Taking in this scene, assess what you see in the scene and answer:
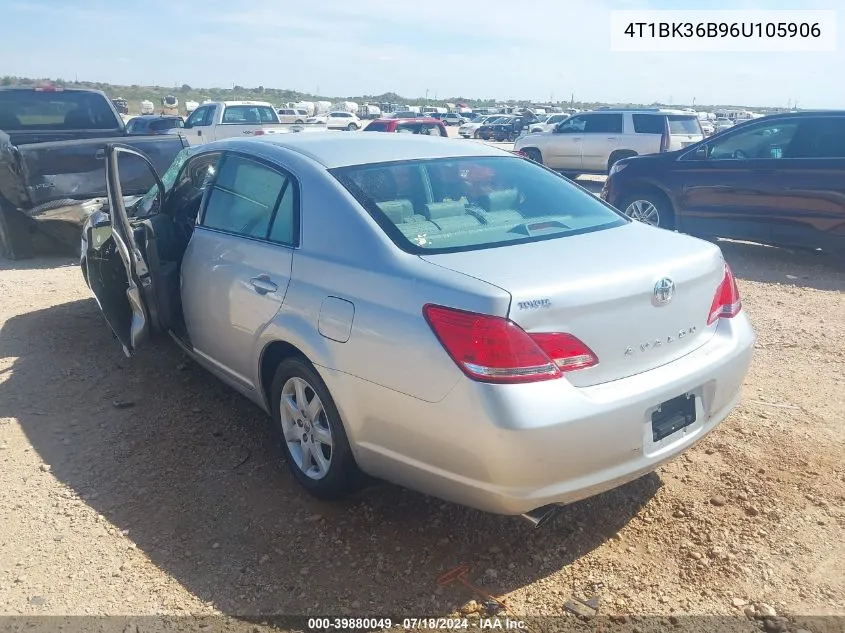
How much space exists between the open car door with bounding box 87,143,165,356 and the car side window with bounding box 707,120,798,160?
6568mm

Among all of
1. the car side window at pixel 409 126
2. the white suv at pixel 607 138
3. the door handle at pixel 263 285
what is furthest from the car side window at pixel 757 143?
the car side window at pixel 409 126

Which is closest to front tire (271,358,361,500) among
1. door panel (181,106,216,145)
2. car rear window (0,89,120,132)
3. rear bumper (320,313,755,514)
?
rear bumper (320,313,755,514)

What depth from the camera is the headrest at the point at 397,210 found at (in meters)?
3.16

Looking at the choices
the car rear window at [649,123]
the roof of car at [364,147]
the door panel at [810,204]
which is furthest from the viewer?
the car rear window at [649,123]

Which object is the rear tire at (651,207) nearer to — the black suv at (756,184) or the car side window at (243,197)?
the black suv at (756,184)

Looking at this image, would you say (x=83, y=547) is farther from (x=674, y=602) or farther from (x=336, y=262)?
(x=674, y=602)

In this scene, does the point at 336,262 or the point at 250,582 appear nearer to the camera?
the point at 250,582

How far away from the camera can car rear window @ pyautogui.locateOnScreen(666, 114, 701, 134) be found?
15.6m

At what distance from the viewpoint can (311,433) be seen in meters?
3.37

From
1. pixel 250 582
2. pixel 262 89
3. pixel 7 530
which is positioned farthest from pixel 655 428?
pixel 262 89

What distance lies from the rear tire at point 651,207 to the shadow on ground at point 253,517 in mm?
6201

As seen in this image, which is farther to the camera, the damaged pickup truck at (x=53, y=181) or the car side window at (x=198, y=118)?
the car side window at (x=198, y=118)

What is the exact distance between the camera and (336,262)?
310 centimetres

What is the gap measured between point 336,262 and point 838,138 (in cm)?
688
